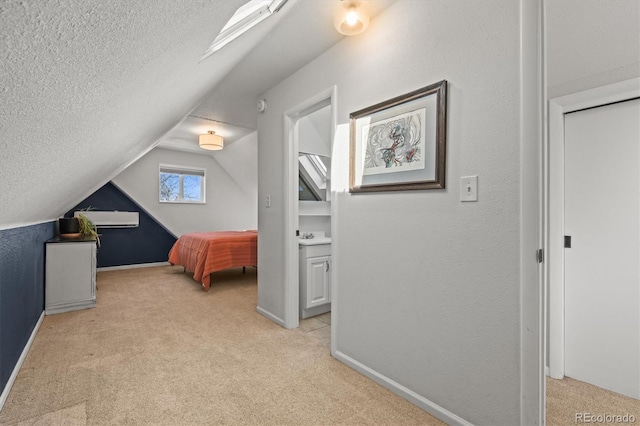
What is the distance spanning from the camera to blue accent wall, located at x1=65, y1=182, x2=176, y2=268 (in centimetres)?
525

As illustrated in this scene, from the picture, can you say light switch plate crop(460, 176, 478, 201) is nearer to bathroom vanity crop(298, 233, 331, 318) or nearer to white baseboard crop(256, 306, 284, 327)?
bathroom vanity crop(298, 233, 331, 318)

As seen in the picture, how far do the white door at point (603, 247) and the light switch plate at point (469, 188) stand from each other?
1040 mm

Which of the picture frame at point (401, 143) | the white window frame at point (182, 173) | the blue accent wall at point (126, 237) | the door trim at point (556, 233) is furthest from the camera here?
the white window frame at point (182, 173)

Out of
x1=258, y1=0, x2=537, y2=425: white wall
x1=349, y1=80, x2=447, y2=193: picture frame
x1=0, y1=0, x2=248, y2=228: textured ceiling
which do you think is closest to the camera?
x1=0, y1=0, x2=248, y2=228: textured ceiling

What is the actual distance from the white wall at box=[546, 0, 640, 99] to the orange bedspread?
12.7 ft

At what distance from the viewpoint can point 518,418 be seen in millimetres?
1274

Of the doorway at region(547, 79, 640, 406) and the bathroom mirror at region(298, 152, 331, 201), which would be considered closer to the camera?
the doorway at region(547, 79, 640, 406)

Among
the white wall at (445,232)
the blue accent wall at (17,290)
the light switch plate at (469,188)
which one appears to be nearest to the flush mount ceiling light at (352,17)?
the white wall at (445,232)

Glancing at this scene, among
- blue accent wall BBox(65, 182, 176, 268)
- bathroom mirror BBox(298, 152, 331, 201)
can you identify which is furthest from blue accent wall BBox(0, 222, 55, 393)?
blue accent wall BBox(65, 182, 176, 268)

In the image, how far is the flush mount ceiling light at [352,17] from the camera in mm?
1721

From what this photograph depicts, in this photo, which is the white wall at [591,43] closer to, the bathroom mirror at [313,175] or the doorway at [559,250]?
the doorway at [559,250]

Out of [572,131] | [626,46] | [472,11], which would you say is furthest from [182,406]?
[626,46]

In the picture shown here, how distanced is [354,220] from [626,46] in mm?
1731

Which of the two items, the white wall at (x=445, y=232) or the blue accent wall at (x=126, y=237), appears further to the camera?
the blue accent wall at (x=126, y=237)
